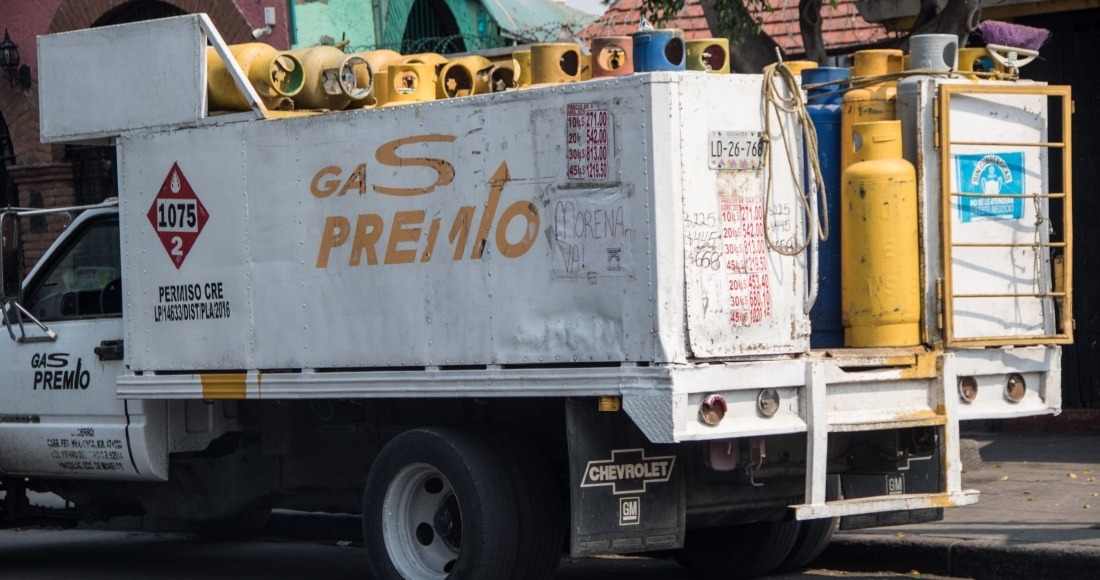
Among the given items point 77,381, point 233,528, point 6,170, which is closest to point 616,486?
point 77,381

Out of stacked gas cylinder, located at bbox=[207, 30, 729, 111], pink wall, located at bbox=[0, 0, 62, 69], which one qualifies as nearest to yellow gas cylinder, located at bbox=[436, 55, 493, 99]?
stacked gas cylinder, located at bbox=[207, 30, 729, 111]

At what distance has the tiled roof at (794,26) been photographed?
13836mm

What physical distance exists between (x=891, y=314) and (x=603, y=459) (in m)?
1.41

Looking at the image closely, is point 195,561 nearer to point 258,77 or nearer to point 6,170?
point 258,77

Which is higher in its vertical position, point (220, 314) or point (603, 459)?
point (220, 314)

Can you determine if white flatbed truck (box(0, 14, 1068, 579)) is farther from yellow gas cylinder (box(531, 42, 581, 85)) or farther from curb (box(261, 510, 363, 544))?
curb (box(261, 510, 363, 544))

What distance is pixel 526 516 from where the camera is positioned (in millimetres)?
6996

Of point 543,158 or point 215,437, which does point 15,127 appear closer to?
point 215,437

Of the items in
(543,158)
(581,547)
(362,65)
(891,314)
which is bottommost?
(581,547)

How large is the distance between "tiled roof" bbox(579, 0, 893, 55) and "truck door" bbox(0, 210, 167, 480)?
608 cm

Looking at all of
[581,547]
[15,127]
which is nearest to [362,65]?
[581,547]

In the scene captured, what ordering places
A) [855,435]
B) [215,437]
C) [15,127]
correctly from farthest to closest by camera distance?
1. [15,127]
2. [215,437]
3. [855,435]

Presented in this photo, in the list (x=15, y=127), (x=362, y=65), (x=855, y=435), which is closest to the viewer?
(x=855, y=435)

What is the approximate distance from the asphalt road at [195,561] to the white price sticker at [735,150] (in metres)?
2.71
